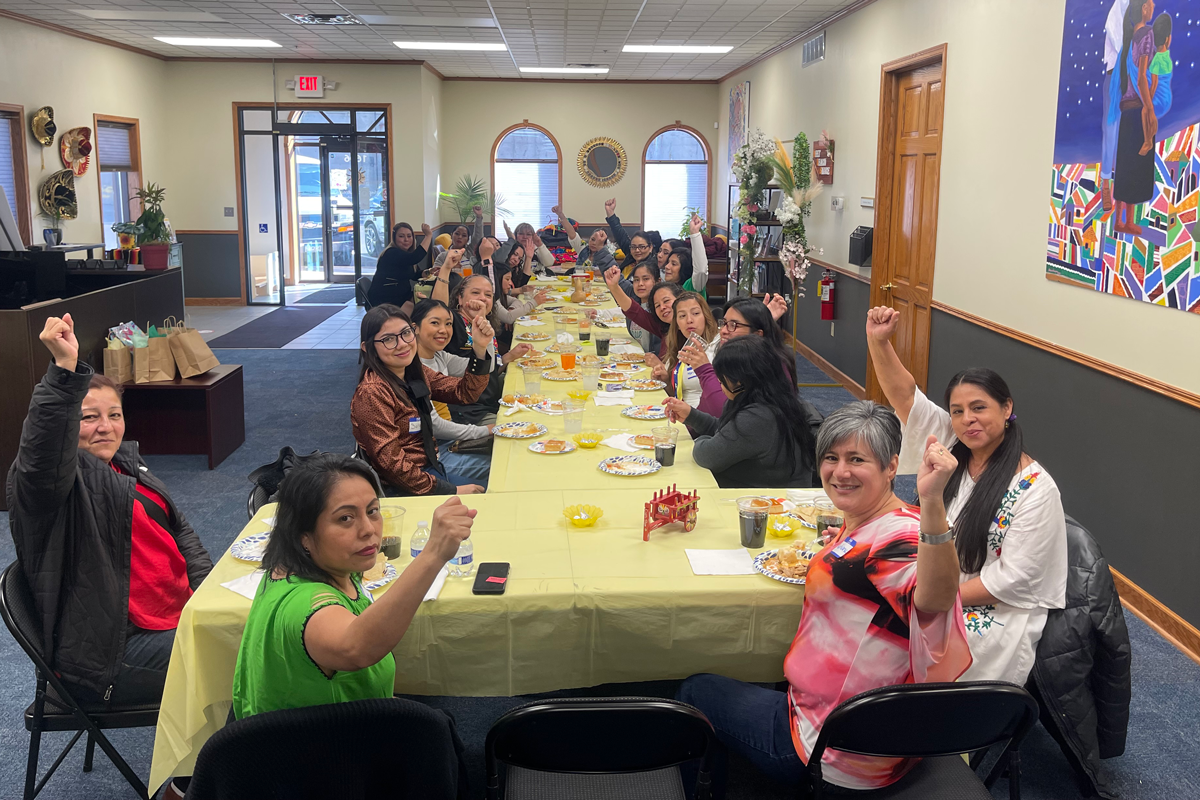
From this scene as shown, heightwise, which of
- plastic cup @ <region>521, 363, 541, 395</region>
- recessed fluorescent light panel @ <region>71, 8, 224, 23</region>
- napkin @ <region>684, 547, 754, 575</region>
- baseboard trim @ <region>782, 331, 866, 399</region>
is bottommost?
baseboard trim @ <region>782, 331, 866, 399</region>

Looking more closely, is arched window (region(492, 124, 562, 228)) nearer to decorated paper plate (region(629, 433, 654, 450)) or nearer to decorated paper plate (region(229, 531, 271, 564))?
decorated paper plate (region(629, 433, 654, 450))

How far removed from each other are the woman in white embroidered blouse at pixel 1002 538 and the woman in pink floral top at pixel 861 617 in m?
0.56

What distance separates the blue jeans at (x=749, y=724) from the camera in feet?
7.13

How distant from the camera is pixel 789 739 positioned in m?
2.18

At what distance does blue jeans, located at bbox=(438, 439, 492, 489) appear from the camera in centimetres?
434

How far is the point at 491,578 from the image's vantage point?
7.95 ft

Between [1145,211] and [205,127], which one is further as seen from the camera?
[205,127]

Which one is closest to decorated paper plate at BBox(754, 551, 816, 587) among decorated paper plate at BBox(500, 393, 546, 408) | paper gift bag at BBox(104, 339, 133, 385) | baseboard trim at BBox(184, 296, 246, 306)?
decorated paper plate at BBox(500, 393, 546, 408)

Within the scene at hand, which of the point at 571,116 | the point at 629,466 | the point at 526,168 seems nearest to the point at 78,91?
the point at 526,168

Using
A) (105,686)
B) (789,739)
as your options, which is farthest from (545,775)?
(105,686)

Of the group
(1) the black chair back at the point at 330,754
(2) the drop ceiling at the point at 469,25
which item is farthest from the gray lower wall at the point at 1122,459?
(2) the drop ceiling at the point at 469,25

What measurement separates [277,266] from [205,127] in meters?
2.11

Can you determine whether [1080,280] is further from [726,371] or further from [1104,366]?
[726,371]

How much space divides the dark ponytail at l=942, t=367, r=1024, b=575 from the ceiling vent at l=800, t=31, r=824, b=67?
751 centimetres
